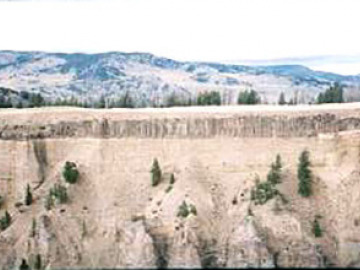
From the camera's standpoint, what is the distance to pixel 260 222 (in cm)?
5616

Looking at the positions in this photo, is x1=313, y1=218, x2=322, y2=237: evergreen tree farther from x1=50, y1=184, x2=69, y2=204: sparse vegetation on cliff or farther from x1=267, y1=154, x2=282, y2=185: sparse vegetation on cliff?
x1=50, y1=184, x2=69, y2=204: sparse vegetation on cliff

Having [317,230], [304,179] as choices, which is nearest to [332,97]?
[304,179]

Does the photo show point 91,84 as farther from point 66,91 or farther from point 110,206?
point 110,206

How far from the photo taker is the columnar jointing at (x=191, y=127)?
60250 mm

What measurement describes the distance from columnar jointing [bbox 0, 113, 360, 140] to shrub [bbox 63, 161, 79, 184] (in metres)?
3.00

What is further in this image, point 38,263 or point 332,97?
point 332,97

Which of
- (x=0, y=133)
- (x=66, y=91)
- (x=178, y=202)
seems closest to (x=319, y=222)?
(x=178, y=202)

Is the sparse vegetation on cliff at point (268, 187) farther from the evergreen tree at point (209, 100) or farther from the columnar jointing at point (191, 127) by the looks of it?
the evergreen tree at point (209, 100)

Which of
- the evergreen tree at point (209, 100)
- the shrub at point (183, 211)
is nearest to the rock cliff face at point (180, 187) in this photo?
the shrub at point (183, 211)

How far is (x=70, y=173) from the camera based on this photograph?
60.2m

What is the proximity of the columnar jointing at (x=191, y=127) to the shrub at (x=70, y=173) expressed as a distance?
3003 millimetres

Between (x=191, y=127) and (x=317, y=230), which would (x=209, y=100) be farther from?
(x=317, y=230)

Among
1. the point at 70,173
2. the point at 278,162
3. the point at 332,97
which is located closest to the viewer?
the point at 278,162

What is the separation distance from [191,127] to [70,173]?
333 inches
